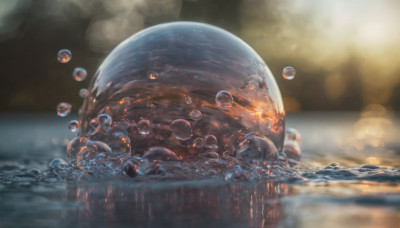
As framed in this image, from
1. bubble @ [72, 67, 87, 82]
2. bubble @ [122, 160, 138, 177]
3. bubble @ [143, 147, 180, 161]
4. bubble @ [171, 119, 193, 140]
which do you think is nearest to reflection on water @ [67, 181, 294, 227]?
bubble @ [122, 160, 138, 177]

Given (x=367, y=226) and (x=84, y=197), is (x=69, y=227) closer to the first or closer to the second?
(x=84, y=197)

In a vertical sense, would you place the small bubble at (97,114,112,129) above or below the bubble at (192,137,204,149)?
above

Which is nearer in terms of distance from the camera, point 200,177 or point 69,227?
point 69,227

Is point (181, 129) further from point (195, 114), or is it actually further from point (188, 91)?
point (188, 91)

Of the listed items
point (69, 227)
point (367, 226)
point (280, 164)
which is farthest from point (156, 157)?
point (367, 226)

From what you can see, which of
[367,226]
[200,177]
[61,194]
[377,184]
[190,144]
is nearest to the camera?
[367,226]

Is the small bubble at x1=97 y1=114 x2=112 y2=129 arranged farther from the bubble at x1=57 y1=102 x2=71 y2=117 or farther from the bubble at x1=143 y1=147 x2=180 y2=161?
the bubble at x1=57 y1=102 x2=71 y2=117

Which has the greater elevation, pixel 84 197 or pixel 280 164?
pixel 280 164
